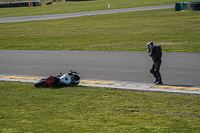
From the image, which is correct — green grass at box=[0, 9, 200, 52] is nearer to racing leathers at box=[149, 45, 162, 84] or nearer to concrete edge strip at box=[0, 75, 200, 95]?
racing leathers at box=[149, 45, 162, 84]

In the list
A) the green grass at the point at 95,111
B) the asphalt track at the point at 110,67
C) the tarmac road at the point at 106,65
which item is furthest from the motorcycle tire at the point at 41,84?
the tarmac road at the point at 106,65

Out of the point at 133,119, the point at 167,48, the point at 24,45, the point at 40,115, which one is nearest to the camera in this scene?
the point at 133,119

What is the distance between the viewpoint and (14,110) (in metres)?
8.45

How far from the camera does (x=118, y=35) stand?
29.1 meters

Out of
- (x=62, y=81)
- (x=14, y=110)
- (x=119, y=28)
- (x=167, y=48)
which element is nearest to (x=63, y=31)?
(x=119, y=28)

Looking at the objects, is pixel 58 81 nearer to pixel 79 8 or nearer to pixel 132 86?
pixel 132 86

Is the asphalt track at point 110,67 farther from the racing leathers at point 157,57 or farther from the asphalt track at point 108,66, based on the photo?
the racing leathers at point 157,57

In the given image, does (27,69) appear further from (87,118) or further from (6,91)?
(87,118)

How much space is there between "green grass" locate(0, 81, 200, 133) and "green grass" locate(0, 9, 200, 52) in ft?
37.0

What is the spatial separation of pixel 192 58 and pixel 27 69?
8.69 metres

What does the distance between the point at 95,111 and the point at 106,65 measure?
26.8ft

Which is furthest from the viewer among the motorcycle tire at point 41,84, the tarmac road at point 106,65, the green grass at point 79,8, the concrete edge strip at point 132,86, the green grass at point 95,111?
the green grass at point 79,8

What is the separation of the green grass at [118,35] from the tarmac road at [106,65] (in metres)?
2.72

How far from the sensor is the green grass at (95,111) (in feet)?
22.5
